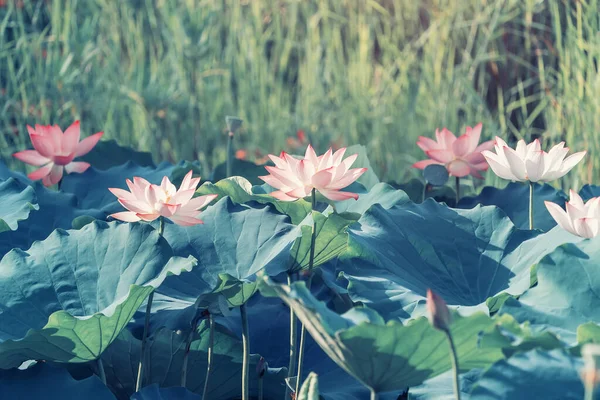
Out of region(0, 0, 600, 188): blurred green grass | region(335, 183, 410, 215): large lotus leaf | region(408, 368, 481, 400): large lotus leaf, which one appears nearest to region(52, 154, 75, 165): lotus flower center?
region(335, 183, 410, 215): large lotus leaf

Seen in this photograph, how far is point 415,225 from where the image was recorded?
3.87 feet


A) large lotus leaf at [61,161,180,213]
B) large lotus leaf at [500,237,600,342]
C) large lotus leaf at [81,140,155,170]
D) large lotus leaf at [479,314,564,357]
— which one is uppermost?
large lotus leaf at [479,314,564,357]

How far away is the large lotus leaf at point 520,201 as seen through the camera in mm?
1422

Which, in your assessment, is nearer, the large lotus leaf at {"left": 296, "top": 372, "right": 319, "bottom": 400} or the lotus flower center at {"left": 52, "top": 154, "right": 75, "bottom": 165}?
the large lotus leaf at {"left": 296, "top": 372, "right": 319, "bottom": 400}

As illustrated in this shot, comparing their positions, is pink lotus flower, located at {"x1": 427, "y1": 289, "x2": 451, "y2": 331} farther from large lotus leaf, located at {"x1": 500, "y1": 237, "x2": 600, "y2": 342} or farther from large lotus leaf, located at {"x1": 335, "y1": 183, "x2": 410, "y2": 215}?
large lotus leaf, located at {"x1": 335, "y1": 183, "x2": 410, "y2": 215}

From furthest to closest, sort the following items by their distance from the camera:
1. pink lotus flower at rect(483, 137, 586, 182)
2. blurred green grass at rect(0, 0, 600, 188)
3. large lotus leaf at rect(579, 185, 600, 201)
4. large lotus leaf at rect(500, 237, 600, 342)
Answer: blurred green grass at rect(0, 0, 600, 188)
large lotus leaf at rect(579, 185, 600, 201)
pink lotus flower at rect(483, 137, 586, 182)
large lotus leaf at rect(500, 237, 600, 342)

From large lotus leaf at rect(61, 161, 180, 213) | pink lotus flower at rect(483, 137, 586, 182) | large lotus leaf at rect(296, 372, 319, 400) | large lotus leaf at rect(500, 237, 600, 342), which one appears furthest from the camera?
large lotus leaf at rect(61, 161, 180, 213)

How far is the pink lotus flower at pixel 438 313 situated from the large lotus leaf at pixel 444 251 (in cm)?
35

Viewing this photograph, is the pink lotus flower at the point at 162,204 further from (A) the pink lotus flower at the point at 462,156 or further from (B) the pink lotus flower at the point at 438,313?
(A) the pink lotus flower at the point at 462,156

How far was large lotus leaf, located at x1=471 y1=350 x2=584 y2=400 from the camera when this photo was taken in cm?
73

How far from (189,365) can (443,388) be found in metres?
0.37

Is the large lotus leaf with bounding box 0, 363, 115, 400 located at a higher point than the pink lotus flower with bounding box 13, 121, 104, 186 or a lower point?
lower

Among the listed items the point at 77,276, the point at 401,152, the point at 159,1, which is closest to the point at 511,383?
the point at 77,276

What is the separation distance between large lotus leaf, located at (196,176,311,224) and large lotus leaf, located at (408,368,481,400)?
39 centimetres
